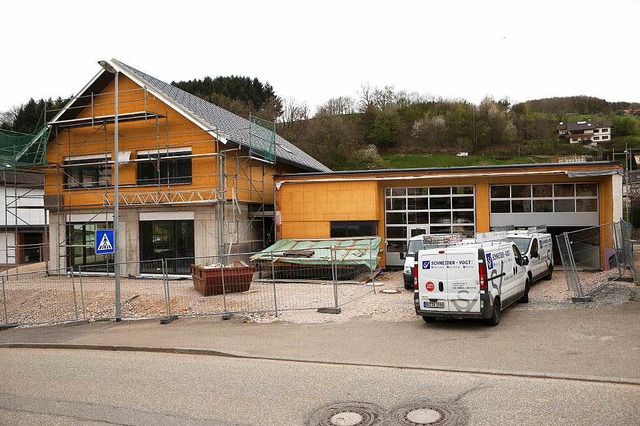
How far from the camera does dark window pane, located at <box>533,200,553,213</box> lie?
23875 millimetres

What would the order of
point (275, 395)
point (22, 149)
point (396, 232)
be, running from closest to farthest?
point (275, 395), point (396, 232), point (22, 149)

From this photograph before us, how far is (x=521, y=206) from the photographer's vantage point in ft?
79.0

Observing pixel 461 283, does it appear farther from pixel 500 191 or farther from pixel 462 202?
pixel 500 191

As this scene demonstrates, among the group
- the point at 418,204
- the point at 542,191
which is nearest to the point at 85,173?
the point at 418,204

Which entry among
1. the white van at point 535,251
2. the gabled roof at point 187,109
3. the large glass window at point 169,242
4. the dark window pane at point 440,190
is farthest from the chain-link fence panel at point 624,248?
the large glass window at point 169,242

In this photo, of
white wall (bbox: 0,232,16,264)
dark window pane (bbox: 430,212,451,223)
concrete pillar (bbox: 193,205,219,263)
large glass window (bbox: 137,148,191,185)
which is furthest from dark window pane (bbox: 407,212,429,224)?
white wall (bbox: 0,232,16,264)

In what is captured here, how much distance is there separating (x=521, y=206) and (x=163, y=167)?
1646cm

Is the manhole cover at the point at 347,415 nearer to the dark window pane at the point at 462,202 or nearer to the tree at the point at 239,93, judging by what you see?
the dark window pane at the point at 462,202

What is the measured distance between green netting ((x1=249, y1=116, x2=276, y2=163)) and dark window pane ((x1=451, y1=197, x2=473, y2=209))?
8830 mm

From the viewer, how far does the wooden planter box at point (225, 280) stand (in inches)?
690

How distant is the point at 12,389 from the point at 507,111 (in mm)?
87012

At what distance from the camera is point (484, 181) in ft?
79.6

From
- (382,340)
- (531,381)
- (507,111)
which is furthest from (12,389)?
(507,111)

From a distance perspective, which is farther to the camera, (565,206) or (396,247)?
(396,247)
